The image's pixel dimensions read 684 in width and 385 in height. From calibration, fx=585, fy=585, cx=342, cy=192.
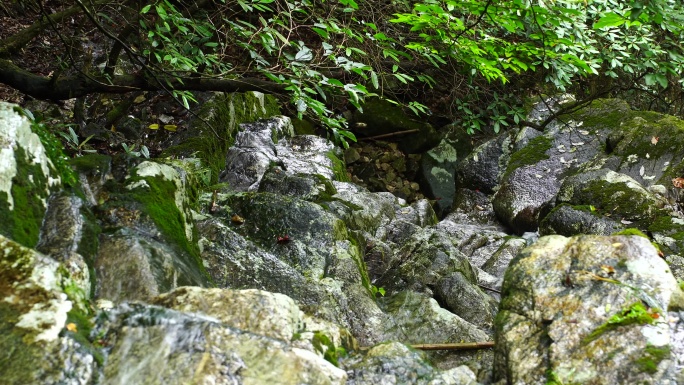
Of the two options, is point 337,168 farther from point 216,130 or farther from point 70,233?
point 70,233

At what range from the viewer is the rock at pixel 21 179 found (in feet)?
8.40

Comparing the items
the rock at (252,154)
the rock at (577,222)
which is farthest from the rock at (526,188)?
the rock at (252,154)

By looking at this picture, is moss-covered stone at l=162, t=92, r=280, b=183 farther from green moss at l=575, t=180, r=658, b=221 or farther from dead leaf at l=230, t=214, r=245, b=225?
green moss at l=575, t=180, r=658, b=221

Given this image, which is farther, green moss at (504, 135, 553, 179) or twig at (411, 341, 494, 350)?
green moss at (504, 135, 553, 179)

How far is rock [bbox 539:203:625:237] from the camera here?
687 centimetres

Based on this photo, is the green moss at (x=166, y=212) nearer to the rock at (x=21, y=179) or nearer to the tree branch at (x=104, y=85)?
the rock at (x=21, y=179)

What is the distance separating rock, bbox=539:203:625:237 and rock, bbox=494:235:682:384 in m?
4.35

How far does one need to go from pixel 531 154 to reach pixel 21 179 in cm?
847

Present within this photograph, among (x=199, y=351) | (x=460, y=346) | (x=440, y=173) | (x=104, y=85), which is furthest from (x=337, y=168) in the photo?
(x=199, y=351)

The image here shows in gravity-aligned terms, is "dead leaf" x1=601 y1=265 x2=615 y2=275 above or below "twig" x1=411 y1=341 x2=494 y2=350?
above

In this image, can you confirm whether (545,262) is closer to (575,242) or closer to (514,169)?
(575,242)

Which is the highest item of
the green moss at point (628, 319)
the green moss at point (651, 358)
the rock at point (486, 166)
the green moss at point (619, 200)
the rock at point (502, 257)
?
the rock at point (486, 166)

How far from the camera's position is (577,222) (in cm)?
704

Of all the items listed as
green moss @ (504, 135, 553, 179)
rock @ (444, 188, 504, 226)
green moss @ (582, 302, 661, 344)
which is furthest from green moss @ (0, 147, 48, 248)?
green moss @ (504, 135, 553, 179)
